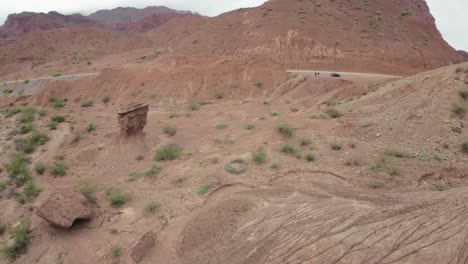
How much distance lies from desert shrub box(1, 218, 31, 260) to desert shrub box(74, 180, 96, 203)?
5.05 ft

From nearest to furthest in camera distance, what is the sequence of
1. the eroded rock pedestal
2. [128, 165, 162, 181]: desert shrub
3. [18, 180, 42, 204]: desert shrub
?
[18, 180, 42, 204]: desert shrub
[128, 165, 162, 181]: desert shrub
the eroded rock pedestal

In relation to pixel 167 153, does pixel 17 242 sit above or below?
below

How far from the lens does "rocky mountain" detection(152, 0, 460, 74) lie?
3603 cm

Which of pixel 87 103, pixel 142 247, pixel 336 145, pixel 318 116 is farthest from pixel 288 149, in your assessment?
pixel 87 103

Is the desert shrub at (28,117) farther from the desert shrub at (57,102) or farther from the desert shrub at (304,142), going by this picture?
the desert shrub at (304,142)

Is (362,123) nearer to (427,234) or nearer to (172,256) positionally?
(427,234)

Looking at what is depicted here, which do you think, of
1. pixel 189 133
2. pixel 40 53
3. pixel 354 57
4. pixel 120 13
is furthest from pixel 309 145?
pixel 120 13

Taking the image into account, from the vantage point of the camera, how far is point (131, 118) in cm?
1348

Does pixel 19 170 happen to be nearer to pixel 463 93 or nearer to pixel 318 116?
pixel 318 116

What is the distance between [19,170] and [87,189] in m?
4.12

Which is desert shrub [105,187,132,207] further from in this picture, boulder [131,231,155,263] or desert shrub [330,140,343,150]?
desert shrub [330,140,343,150]

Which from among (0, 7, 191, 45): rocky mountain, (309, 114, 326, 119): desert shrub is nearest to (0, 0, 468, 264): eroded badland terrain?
(309, 114, 326, 119): desert shrub

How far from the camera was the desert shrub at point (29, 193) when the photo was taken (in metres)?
9.77

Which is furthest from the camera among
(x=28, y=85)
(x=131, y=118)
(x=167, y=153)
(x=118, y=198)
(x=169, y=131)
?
(x=28, y=85)
